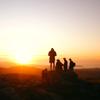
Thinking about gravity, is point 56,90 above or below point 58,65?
below

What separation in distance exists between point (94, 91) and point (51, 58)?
8.29 metres

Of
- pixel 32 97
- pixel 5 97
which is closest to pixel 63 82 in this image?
pixel 32 97

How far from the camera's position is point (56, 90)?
39.4 metres

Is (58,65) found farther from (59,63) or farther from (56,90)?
(56,90)

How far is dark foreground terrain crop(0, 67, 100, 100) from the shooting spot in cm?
3688

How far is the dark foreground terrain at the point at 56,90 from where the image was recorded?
3688cm

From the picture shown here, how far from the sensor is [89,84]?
41.9 metres

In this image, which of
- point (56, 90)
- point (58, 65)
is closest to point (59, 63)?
point (58, 65)

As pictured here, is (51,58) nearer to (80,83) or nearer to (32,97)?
(80,83)

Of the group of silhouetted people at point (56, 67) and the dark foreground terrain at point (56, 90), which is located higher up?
the group of silhouetted people at point (56, 67)

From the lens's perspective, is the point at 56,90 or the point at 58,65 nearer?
the point at 56,90

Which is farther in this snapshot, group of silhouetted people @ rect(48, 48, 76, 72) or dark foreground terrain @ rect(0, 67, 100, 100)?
group of silhouetted people @ rect(48, 48, 76, 72)

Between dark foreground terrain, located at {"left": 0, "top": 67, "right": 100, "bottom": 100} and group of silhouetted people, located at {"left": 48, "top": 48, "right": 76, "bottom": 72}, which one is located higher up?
group of silhouetted people, located at {"left": 48, "top": 48, "right": 76, "bottom": 72}

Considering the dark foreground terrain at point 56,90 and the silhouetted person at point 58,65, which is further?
the silhouetted person at point 58,65
